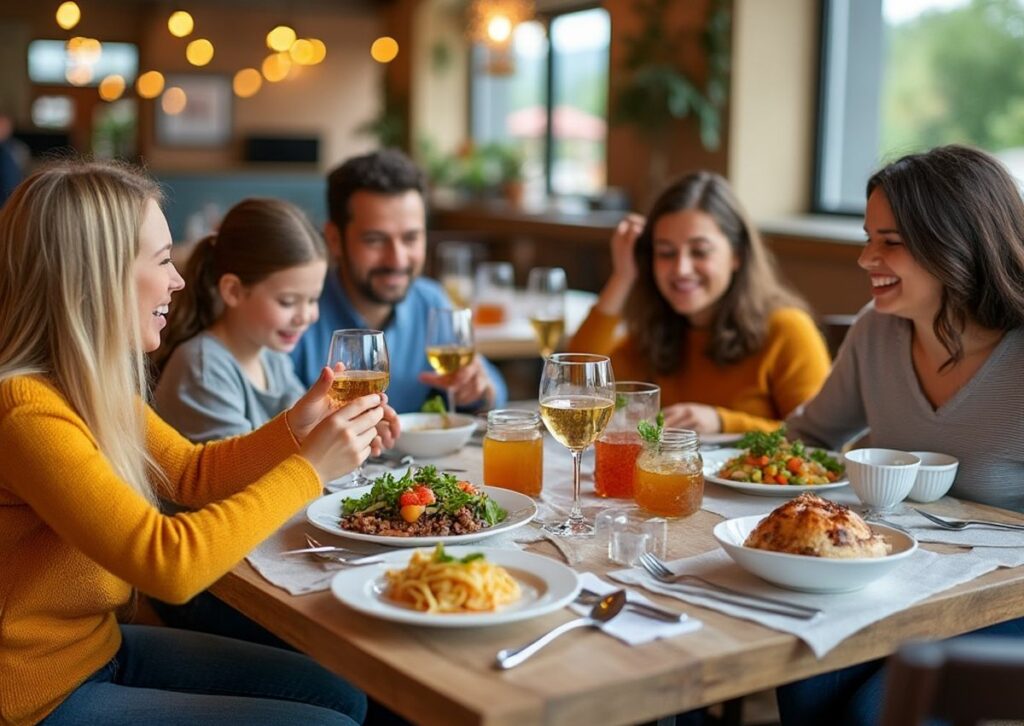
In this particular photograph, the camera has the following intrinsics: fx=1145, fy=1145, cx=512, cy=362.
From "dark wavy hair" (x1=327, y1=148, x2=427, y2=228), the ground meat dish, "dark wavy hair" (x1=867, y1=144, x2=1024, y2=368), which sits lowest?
the ground meat dish

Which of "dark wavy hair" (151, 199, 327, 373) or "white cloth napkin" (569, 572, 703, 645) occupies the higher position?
"dark wavy hair" (151, 199, 327, 373)

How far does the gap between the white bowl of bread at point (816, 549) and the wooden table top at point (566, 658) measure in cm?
7

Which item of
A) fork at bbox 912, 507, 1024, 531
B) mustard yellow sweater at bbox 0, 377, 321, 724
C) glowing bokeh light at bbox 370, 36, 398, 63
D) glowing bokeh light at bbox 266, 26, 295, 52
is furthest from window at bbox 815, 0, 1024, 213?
glowing bokeh light at bbox 266, 26, 295, 52

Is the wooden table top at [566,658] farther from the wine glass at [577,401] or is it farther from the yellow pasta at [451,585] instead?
the wine glass at [577,401]

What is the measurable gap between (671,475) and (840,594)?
1.22ft

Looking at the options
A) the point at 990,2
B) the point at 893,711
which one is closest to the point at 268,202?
the point at 893,711

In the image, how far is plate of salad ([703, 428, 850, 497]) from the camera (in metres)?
1.84

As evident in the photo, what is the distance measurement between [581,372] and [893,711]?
0.80 metres

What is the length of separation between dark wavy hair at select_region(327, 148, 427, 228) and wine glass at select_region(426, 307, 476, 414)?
670 millimetres

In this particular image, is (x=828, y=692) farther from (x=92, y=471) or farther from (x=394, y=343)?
(x=394, y=343)

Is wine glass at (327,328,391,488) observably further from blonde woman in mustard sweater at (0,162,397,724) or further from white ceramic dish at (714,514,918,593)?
white ceramic dish at (714,514,918,593)

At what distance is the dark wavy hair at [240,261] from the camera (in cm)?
224

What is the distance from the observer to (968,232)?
1942 mm

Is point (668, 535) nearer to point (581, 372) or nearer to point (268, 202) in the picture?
point (581, 372)
